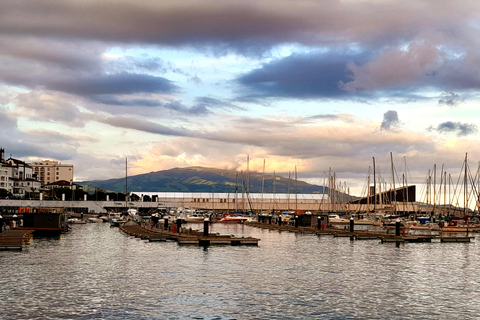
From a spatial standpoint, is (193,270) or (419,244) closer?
(193,270)

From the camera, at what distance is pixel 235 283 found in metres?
50.4

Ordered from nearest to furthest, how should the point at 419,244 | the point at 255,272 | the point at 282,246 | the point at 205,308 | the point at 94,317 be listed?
1. the point at 94,317
2. the point at 205,308
3. the point at 255,272
4. the point at 282,246
5. the point at 419,244

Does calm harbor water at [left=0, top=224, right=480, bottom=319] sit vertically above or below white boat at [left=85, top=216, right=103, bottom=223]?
below

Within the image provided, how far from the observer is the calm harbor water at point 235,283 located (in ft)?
129

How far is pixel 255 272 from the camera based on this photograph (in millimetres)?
57344

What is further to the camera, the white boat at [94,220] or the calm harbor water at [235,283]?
the white boat at [94,220]

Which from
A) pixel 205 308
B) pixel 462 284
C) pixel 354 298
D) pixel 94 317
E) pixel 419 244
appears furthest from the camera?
pixel 419 244

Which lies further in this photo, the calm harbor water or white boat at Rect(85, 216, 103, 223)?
white boat at Rect(85, 216, 103, 223)

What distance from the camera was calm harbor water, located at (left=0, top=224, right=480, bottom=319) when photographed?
3919 centimetres

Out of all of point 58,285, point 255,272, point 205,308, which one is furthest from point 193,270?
point 205,308

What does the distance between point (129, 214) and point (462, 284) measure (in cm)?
14464

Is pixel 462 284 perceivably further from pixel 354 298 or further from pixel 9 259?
pixel 9 259

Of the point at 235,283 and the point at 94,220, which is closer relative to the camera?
the point at 235,283

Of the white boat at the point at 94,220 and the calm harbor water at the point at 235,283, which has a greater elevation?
the white boat at the point at 94,220
